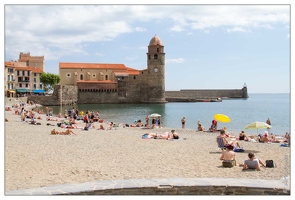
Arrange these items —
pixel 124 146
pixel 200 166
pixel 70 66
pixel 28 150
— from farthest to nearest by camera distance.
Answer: pixel 70 66, pixel 124 146, pixel 28 150, pixel 200 166

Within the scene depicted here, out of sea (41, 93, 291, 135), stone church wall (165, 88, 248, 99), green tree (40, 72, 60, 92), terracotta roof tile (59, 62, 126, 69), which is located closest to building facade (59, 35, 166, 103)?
terracotta roof tile (59, 62, 126, 69)

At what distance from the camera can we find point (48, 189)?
673 centimetres

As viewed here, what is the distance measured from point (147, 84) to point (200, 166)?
61222 millimetres

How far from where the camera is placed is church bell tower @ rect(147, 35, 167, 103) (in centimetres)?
6888

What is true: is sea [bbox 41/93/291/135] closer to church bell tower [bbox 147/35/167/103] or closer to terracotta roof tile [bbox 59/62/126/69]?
church bell tower [bbox 147/35/167/103]

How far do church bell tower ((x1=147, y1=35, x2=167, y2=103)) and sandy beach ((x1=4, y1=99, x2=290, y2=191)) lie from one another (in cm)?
5424

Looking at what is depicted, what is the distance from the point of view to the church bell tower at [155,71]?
68875mm

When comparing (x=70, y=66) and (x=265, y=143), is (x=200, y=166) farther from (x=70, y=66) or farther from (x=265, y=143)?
(x=70, y=66)

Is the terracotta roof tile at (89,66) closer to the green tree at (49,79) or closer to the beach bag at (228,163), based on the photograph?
the green tree at (49,79)

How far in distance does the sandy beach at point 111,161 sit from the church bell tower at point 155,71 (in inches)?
2136

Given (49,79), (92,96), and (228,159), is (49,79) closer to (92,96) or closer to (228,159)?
(92,96)

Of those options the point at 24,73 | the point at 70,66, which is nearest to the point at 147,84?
the point at 70,66

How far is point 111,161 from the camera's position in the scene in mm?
10727

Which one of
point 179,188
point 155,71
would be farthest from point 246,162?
point 155,71
